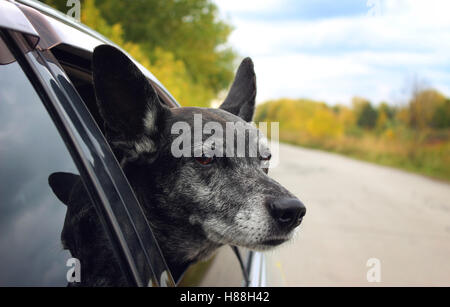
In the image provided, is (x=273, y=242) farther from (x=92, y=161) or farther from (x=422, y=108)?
(x=422, y=108)

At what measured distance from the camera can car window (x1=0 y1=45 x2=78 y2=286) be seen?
1036 mm

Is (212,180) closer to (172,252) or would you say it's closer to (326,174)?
(172,252)

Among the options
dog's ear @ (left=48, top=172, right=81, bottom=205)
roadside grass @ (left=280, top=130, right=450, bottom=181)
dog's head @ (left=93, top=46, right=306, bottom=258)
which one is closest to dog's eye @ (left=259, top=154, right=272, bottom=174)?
dog's head @ (left=93, top=46, right=306, bottom=258)

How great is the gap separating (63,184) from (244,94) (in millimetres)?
1465

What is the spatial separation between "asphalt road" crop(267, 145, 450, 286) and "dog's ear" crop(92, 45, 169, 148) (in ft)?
3.95

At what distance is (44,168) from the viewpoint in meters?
1.16

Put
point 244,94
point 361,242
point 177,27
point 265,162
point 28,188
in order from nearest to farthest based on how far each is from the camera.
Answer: point 28,188 → point 265,162 → point 244,94 → point 361,242 → point 177,27

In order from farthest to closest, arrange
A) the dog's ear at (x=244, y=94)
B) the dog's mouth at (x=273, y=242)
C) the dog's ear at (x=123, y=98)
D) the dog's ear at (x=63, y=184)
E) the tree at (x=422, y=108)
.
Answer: the tree at (x=422, y=108) → the dog's ear at (x=244, y=94) → the dog's mouth at (x=273, y=242) → the dog's ear at (x=123, y=98) → the dog's ear at (x=63, y=184)

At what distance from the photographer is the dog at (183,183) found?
5.30ft

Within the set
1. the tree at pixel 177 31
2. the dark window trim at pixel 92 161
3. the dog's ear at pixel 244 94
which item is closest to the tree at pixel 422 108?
the tree at pixel 177 31

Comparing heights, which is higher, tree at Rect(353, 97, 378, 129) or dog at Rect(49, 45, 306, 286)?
tree at Rect(353, 97, 378, 129)

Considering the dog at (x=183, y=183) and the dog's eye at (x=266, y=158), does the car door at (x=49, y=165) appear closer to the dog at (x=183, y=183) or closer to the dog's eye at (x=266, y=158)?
the dog at (x=183, y=183)

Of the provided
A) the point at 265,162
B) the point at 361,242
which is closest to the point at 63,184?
the point at 265,162

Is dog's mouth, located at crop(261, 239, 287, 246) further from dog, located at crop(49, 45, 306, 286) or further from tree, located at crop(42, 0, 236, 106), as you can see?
tree, located at crop(42, 0, 236, 106)
